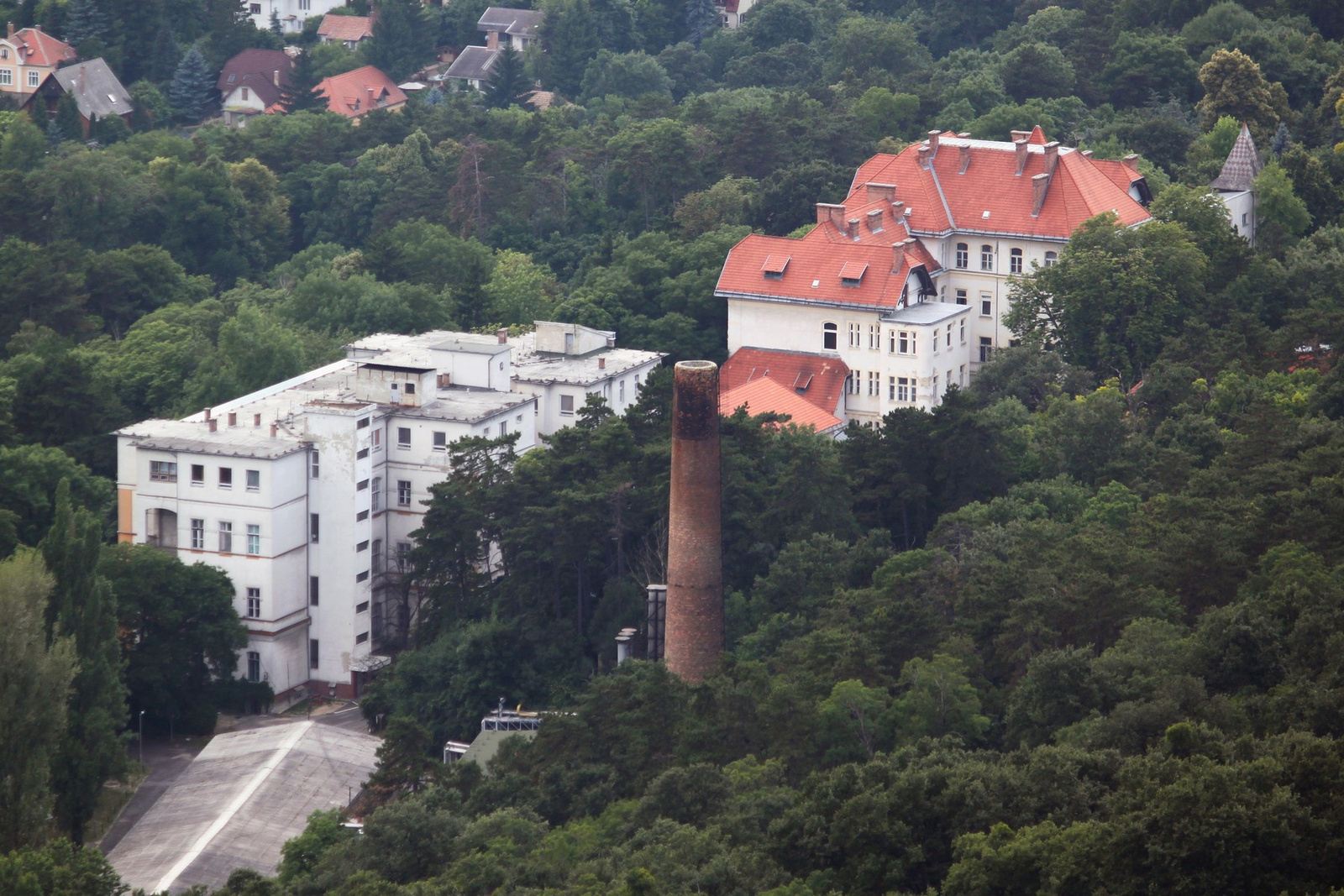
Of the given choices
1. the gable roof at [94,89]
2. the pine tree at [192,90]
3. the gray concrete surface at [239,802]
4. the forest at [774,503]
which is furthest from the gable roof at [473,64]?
the gray concrete surface at [239,802]

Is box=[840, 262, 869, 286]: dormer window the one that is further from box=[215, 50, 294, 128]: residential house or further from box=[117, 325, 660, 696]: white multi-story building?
box=[215, 50, 294, 128]: residential house

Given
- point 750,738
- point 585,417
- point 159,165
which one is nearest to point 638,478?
point 585,417

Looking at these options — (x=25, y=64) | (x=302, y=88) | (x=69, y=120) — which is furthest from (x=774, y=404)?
(x=302, y=88)

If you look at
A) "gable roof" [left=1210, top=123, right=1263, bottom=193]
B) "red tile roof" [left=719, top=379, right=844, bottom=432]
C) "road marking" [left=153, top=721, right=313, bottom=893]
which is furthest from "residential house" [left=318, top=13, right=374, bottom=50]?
"road marking" [left=153, top=721, right=313, bottom=893]

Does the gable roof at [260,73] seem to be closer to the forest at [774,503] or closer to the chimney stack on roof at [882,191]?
the forest at [774,503]

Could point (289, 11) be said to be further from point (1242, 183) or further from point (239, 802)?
point (239, 802)

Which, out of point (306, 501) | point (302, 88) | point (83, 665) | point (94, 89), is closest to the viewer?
point (83, 665)

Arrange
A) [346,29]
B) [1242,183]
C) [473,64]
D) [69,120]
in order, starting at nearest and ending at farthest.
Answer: [1242,183]
[69,120]
[473,64]
[346,29]
